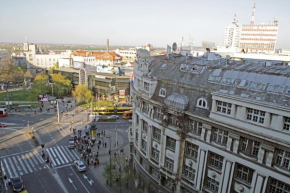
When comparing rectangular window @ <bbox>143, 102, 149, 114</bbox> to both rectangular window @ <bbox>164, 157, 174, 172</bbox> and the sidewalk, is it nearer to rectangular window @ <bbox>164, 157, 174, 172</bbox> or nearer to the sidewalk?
rectangular window @ <bbox>164, 157, 174, 172</bbox>

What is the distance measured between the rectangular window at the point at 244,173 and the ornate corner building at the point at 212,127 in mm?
111

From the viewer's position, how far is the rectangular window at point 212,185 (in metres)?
30.9

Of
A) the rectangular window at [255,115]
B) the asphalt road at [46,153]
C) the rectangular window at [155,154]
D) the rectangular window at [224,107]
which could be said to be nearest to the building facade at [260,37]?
the asphalt road at [46,153]

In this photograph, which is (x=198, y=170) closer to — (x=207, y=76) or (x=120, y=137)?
(x=207, y=76)

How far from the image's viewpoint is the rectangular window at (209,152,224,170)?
30.2 m

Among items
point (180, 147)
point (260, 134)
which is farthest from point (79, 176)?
point (260, 134)

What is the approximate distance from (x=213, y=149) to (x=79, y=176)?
2931 centimetres

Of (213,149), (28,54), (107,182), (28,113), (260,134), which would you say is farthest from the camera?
(28,54)

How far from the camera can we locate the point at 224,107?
28.6m

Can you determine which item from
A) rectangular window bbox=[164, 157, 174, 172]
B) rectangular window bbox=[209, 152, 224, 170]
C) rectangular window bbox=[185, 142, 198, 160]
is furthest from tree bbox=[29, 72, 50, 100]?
rectangular window bbox=[209, 152, 224, 170]

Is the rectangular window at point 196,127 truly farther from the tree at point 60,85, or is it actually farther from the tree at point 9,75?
the tree at point 9,75

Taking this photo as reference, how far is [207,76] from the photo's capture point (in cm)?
3269

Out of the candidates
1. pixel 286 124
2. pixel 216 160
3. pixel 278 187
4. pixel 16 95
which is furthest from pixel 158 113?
pixel 16 95

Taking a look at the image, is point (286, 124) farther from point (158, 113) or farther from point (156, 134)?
point (156, 134)
